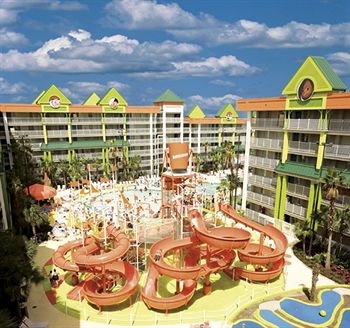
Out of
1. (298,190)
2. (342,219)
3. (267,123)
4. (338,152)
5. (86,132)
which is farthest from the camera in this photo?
(86,132)

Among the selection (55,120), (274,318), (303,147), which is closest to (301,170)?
(303,147)

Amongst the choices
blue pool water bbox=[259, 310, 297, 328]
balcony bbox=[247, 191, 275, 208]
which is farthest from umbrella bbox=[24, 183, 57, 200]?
blue pool water bbox=[259, 310, 297, 328]

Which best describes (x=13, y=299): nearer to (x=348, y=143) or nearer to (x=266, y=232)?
(x=266, y=232)

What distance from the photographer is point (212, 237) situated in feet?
91.6

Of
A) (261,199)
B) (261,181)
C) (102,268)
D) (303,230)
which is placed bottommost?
(102,268)

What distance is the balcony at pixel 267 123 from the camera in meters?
45.1

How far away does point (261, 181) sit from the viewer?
48094mm

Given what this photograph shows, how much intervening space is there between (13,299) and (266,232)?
2516cm

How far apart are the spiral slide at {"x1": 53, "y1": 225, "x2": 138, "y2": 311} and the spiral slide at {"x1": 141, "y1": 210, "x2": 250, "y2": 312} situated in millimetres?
1894

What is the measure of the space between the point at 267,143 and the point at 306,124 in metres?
7.83

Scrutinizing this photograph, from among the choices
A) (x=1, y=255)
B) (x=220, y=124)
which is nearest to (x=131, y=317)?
(x=1, y=255)

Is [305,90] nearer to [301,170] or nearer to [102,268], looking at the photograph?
[301,170]

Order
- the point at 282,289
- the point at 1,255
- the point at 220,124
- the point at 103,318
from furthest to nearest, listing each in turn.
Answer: the point at 220,124, the point at 282,289, the point at 103,318, the point at 1,255

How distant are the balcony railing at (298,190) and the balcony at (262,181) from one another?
138 inches
